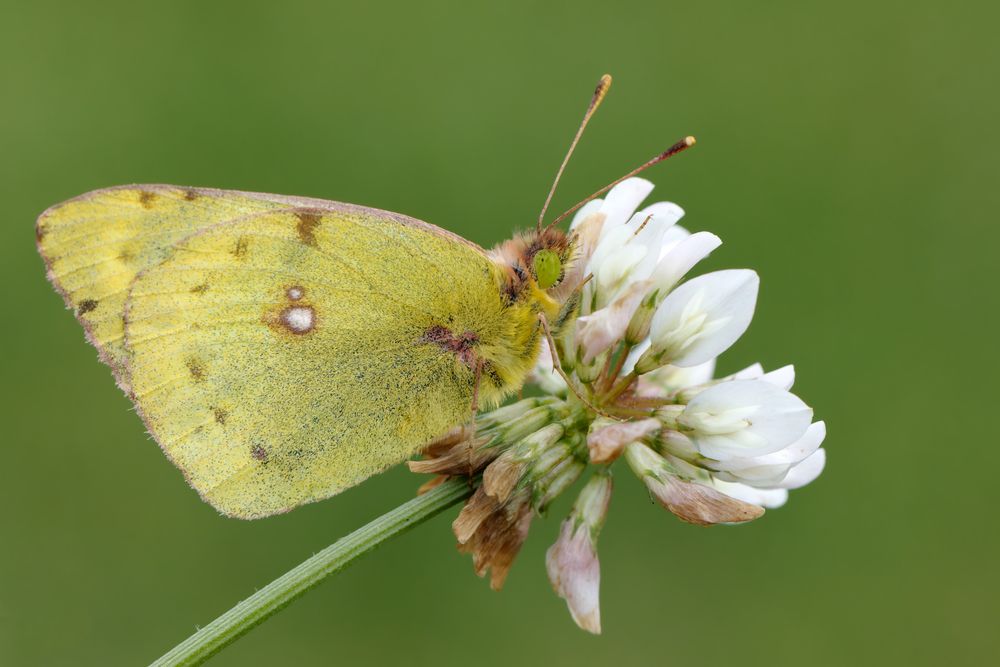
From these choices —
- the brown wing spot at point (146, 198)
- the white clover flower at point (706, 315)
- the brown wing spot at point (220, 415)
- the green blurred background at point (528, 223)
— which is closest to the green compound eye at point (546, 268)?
the white clover flower at point (706, 315)

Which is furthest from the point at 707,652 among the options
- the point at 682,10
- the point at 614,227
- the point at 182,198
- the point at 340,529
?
the point at 682,10

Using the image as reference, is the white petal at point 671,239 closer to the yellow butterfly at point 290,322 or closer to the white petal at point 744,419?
the yellow butterfly at point 290,322

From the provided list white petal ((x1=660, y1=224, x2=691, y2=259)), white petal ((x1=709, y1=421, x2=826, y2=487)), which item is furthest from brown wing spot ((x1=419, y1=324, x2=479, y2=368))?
white petal ((x1=709, y1=421, x2=826, y2=487))

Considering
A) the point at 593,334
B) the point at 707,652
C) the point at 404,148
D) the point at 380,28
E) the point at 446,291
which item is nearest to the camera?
the point at 593,334

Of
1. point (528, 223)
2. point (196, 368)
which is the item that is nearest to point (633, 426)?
point (196, 368)

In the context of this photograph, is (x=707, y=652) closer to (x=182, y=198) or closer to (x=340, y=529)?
(x=340, y=529)

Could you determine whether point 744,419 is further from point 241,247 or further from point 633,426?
point 241,247

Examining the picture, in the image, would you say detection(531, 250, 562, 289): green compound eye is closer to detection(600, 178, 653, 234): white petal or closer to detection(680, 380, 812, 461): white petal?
detection(600, 178, 653, 234): white petal
